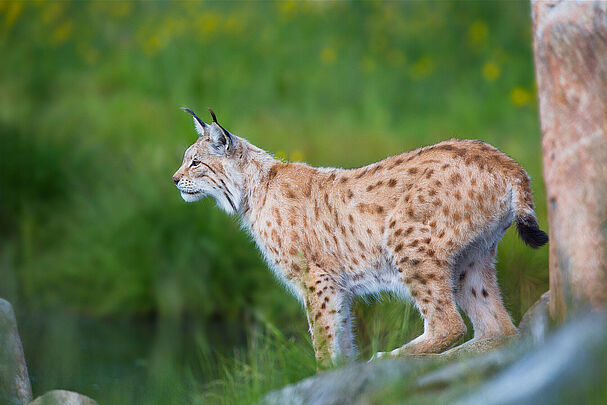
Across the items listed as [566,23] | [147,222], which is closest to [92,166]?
[147,222]

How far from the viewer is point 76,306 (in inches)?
437

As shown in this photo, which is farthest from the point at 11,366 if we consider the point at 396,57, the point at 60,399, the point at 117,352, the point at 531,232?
the point at 396,57

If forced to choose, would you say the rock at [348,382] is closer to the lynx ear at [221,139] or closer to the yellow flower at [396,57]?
the lynx ear at [221,139]

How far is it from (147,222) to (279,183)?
5.00 metres

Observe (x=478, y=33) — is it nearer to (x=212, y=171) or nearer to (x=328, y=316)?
(x=212, y=171)

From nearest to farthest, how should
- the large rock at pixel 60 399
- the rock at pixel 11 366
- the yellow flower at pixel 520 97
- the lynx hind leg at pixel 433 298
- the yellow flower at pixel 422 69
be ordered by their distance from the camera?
the large rock at pixel 60 399 → the lynx hind leg at pixel 433 298 → the rock at pixel 11 366 → the yellow flower at pixel 520 97 → the yellow flower at pixel 422 69

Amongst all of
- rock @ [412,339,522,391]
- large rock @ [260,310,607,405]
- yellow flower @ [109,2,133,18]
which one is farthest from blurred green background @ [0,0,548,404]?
rock @ [412,339,522,391]

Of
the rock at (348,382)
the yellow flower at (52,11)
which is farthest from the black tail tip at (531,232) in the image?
the yellow flower at (52,11)

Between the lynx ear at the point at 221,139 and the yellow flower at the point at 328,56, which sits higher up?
the yellow flower at the point at 328,56

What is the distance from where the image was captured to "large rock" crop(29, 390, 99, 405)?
5.32 metres

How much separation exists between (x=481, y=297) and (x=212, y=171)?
7.02ft

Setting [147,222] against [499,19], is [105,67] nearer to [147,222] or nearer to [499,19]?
[147,222]

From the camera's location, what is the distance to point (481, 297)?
19.3ft

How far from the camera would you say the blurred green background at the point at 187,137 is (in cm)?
831
